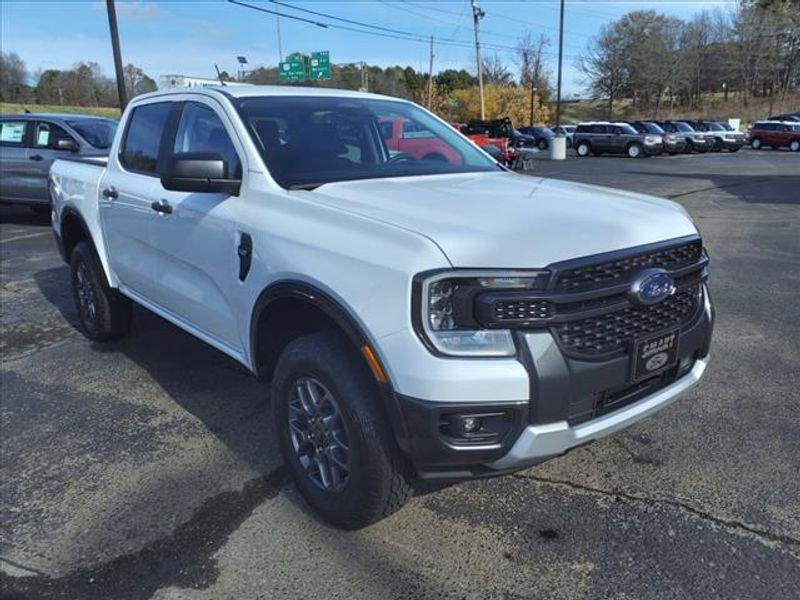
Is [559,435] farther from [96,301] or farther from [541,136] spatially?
[541,136]

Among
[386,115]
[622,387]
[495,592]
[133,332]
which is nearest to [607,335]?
[622,387]

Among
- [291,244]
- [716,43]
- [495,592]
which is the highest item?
[716,43]

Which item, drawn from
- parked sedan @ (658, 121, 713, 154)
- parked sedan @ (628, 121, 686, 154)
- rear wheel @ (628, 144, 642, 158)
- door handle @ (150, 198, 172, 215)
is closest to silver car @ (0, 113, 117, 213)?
door handle @ (150, 198, 172, 215)

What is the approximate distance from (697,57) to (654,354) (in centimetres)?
8884

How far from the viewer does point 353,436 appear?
2.58 m

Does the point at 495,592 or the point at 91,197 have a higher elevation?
the point at 91,197

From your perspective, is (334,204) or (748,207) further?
(748,207)

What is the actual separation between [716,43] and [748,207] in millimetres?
77998

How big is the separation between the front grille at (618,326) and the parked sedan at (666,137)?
1377 inches

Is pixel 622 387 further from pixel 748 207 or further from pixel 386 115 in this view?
pixel 748 207

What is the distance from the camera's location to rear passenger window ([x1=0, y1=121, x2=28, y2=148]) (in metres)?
11.6

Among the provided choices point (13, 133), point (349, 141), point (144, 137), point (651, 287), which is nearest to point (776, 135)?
point (13, 133)

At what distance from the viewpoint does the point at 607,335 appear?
8.30 feet

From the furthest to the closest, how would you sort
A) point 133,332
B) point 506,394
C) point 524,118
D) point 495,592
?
point 524,118 → point 133,332 → point 495,592 → point 506,394
